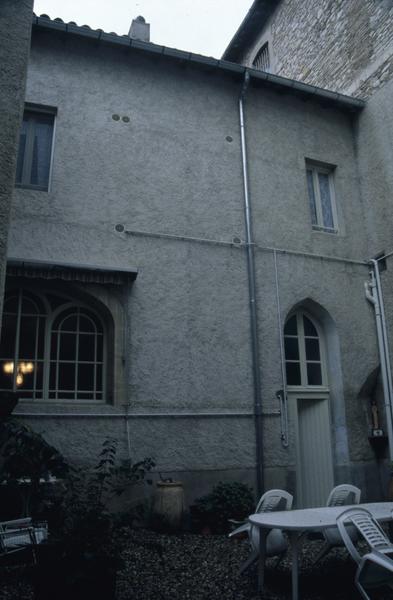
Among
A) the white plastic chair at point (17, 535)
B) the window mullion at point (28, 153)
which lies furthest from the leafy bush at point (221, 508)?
the window mullion at point (28, 153)

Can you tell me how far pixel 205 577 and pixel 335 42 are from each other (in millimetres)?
11347

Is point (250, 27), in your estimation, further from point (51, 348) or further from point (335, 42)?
point (51, 348)

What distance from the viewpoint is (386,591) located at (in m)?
4.77

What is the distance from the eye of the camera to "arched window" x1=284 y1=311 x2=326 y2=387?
9.65 m

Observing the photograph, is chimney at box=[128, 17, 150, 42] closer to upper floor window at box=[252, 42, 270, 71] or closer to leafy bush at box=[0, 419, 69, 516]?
upper floor window at box=[252, 42, 270, 71]

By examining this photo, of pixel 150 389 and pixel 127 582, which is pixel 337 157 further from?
pixel 127 582

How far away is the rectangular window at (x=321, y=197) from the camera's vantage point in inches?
420

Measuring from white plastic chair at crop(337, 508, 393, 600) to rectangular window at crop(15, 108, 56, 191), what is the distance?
265 inches

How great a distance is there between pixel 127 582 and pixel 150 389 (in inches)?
135

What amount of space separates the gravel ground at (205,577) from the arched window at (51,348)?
2680 mm

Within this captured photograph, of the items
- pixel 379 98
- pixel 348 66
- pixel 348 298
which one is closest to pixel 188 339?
pixel 348 298

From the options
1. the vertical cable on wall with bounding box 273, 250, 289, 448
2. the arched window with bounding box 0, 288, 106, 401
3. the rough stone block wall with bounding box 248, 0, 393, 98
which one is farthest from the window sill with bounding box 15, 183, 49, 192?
the rough stone block wall with bounding box 248, 0, 393, 98

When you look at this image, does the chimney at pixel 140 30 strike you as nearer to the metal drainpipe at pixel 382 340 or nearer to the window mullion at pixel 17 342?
the window mullion at pixel 17 342

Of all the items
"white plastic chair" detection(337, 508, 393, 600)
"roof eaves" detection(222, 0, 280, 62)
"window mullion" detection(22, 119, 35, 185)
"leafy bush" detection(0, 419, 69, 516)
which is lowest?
"white plastic chair" detection(337, 508, 393, 600)
